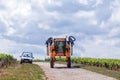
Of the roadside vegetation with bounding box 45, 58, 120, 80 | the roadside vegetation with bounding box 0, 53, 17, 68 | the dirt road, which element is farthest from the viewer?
the roadside vegetation with bounding box 0, 53, 17, 68

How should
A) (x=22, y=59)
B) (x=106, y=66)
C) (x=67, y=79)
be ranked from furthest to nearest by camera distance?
(x=22, y=59) < (x=106, y=66) < (x=67, y=79)

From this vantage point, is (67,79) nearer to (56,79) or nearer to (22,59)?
(56,79)

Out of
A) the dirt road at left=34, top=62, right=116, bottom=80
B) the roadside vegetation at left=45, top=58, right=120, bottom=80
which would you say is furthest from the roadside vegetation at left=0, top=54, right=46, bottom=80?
the roadside vegetation at left=45, top=58, right=120, bottom=80

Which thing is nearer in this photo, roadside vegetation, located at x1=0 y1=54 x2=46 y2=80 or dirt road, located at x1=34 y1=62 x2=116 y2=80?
roadside vegetation, located at x1=0 y1=54 x2=46 y2=80

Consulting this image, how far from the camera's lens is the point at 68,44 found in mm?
52062

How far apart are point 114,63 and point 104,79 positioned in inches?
842

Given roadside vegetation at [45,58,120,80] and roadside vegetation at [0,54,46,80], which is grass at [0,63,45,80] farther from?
roadside vegetation at [45,58,120,80]

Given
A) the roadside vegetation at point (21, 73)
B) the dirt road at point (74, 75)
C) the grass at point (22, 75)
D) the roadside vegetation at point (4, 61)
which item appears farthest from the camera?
the roadside vegetation at point (4, 61)

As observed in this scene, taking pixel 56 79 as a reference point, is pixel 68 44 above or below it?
above

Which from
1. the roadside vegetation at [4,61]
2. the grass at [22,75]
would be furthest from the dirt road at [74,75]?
the roadside vegetation at [4,61]

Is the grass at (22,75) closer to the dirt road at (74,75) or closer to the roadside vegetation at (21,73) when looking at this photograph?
the roadside vegetation at (21,73)

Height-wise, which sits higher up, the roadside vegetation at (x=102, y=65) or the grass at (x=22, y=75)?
the roadside vegetation at (x=102, y=65)

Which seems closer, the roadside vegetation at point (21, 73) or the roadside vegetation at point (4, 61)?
the roadside vegetation at point (21, 73)

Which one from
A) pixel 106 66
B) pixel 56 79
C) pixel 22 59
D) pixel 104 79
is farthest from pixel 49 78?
pixel 22 59
